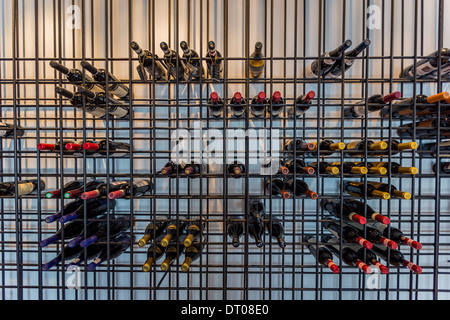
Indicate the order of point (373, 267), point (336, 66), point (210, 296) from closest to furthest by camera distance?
point (373, 267) < point (336, 66) < point (210, 296)

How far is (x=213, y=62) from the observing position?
2.96 feet

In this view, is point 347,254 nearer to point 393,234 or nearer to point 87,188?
point 393,234

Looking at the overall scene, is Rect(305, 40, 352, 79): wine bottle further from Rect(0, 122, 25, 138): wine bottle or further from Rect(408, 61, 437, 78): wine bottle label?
Rect(0, 122, 25, 138): wine bottle

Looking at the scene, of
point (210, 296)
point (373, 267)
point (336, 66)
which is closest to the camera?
point (373, 267)

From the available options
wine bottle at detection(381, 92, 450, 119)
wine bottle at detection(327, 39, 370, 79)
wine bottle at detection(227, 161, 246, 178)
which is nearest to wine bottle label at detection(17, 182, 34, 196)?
wine bottle at detection(227, 161, 246, 178)

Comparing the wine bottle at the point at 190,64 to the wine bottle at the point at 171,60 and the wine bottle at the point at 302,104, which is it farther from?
the wine bottle at the point at 302,104

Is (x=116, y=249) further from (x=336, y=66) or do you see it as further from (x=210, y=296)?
(x=336, y=66)

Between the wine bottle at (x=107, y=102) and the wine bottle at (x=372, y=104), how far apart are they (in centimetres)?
108

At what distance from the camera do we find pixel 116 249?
1.02 m

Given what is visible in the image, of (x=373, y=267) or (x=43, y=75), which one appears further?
(x=43, y=75)

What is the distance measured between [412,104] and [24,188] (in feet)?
6.18

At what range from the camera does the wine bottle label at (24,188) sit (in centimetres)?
95
